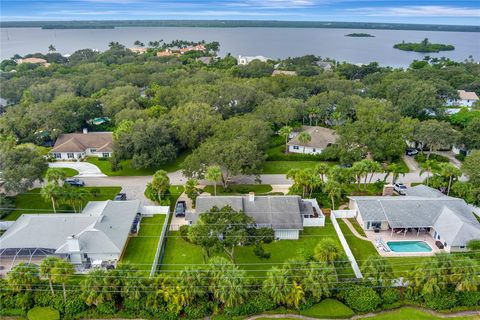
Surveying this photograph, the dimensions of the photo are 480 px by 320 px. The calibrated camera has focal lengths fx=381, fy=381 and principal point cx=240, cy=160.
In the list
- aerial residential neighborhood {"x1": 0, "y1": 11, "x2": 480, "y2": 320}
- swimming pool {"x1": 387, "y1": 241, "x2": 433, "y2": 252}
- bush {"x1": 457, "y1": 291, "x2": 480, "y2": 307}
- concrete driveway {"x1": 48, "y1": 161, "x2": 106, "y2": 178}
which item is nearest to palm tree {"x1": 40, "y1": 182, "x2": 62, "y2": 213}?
aerial residential neighborhood {"x1": 0, "y1": 11, "x2": 480, "y2": 320}

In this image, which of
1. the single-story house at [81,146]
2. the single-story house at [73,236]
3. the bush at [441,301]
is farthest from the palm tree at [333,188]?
the single-story house at [81,146]

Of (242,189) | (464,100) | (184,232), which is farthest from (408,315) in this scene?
(464,100)

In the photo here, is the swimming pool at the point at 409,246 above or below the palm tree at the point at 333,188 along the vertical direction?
below

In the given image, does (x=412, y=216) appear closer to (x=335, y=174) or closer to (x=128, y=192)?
(x=335, y=174)

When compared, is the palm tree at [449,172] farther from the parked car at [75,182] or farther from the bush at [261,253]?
the parked car at [75,182]

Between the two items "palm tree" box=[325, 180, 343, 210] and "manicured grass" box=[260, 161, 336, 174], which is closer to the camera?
"palm tree" box=[325, 180, 343, 210]

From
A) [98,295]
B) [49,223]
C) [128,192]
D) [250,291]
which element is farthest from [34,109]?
[250,291]

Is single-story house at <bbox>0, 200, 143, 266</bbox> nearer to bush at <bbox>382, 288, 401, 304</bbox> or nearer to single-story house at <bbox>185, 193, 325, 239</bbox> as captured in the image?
single-story house at <bbox>185, 193, 325, 239</bbox>
